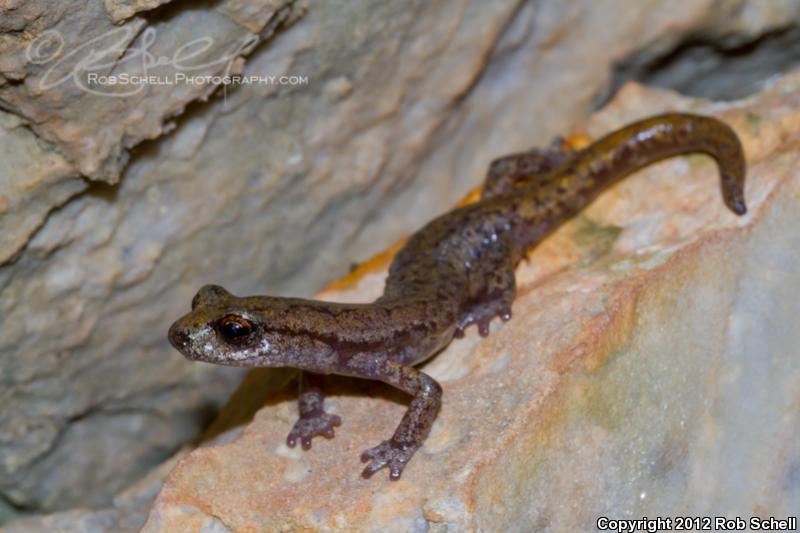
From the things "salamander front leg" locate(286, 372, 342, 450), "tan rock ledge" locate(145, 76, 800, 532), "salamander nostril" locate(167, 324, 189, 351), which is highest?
"salamander nostril" locate(167, 324, 189, 351)

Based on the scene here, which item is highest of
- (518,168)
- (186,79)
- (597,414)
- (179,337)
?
(186,79)

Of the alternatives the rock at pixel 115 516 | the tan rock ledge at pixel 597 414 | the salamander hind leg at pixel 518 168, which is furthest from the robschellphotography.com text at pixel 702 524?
the salamander hind leg at pixel 518 168

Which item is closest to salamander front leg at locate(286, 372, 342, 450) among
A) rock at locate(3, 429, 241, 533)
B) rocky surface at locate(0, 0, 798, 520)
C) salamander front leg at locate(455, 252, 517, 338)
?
rock at locate(3, 429, 241, 533)

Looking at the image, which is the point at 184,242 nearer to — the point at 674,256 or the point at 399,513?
the point at 399,513

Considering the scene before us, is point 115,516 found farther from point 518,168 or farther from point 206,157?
point 518,168

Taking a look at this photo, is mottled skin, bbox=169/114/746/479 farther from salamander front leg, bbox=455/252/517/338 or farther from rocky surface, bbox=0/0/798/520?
rocky surface, bbox=0/0/798/520

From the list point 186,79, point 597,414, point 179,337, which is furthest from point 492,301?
point 186,79
